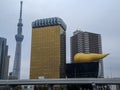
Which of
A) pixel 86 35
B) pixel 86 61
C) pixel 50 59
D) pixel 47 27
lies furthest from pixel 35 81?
pixel 86 35

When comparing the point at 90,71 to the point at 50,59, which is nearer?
the point at 90,71

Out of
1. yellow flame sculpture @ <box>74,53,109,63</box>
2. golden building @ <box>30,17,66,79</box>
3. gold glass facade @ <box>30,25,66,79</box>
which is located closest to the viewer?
yellow flame sculpture @ <box>74,53,109,63</box>

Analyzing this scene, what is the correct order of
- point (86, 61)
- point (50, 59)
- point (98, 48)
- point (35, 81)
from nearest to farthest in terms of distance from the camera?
point (35, 81) → point (86, 61) → point (50, 59) → point (98, 48)

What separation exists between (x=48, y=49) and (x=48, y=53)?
2916mm

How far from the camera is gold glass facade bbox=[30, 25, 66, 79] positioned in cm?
15850

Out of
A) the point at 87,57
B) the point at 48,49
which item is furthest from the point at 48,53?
the point at 87,57

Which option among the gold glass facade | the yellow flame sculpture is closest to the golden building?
the gold glass facade

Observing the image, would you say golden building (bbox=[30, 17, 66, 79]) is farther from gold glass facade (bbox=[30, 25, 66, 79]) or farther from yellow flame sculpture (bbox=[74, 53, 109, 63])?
yellow flame sculpture (bbox=[74, 53, 109, 63])

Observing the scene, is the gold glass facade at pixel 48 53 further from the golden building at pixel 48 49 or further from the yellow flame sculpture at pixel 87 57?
the yellow flame sculpture at pixel 87 57

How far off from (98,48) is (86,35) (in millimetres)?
13592

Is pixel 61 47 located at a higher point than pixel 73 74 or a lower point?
higher

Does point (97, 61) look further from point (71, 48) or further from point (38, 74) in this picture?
point (71, 48)

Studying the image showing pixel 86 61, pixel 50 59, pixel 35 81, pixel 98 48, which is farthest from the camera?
pixel 98 48

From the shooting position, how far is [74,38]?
188 metres
